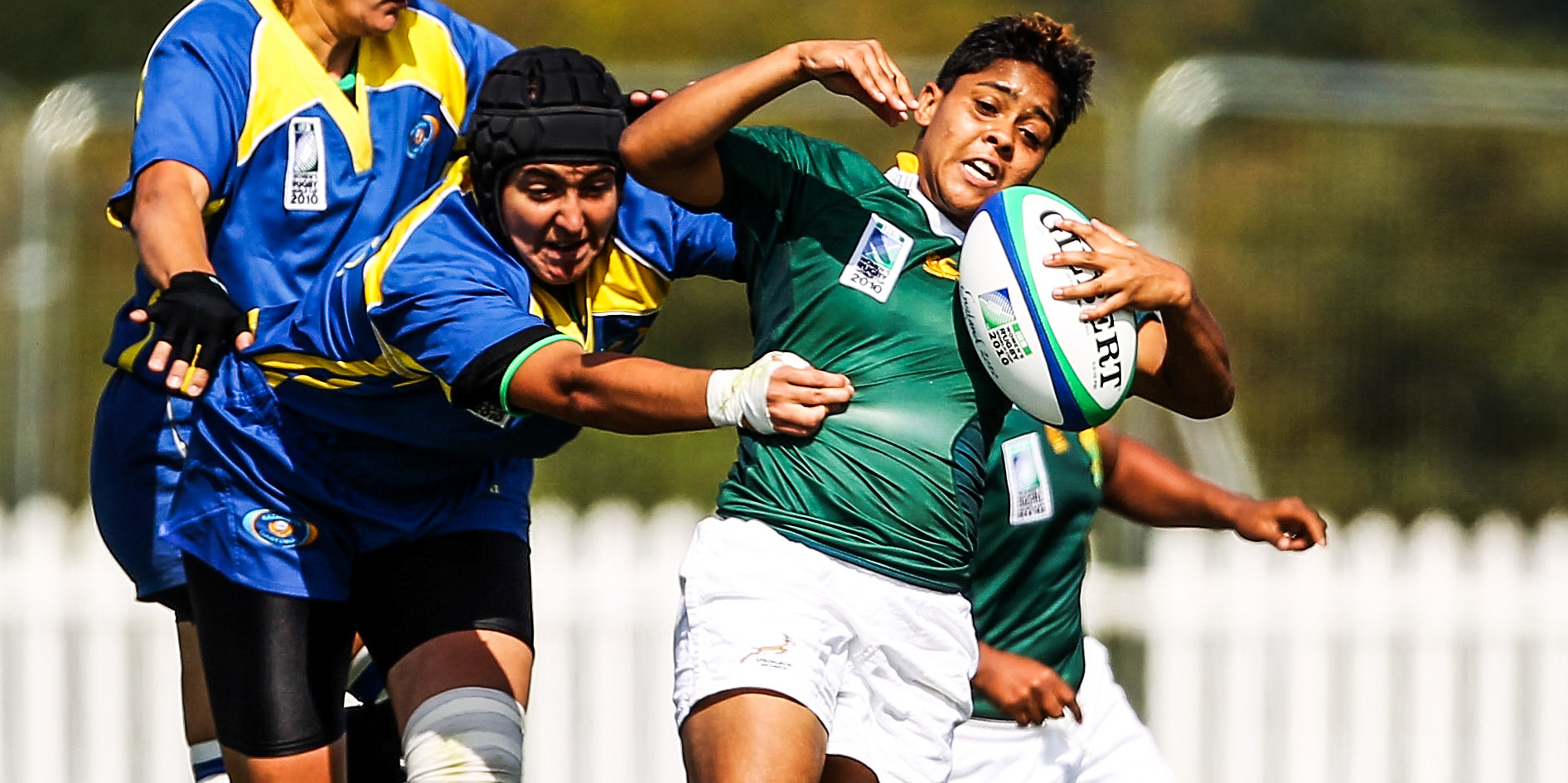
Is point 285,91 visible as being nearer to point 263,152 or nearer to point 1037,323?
point 263,152

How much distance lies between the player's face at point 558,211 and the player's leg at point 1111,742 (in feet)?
5.14

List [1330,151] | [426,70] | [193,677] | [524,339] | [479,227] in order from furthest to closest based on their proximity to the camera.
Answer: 1. [1330,151]
2. [193,677]
3. [426,70]
4. [479,227]
5. [524,339]

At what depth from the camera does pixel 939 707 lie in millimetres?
3811

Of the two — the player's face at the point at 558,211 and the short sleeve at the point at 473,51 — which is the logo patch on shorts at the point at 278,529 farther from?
the short sleeve at the point at 473,51

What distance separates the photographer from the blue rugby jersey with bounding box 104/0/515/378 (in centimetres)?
427

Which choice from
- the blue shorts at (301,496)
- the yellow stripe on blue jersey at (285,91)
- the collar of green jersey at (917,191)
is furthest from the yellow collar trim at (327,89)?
the collar of green jersey at (917,191)

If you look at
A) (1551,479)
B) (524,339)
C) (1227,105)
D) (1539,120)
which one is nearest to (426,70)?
(524,339)

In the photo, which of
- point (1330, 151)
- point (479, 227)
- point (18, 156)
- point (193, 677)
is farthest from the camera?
point (1330, 151)

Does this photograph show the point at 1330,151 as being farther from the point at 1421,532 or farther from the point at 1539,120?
the point at 1421,532

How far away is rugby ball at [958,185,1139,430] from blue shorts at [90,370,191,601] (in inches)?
73.2

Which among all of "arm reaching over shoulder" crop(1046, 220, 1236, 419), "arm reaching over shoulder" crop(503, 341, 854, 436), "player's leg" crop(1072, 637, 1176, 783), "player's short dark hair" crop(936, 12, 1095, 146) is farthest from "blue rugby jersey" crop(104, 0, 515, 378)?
"player's leg" crop(1072, 637, 1176, 783)

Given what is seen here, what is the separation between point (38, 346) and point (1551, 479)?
665 centimetres

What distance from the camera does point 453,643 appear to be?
4105 mm

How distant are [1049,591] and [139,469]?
2008 millimetres
